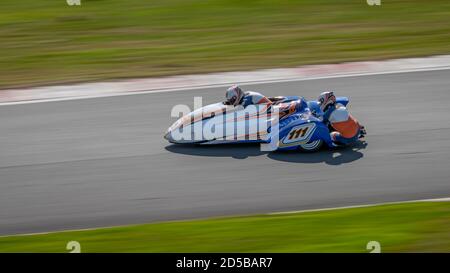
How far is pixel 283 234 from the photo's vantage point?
8.51 meters

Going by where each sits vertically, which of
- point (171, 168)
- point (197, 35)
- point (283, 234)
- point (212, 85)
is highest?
point (197, 35)

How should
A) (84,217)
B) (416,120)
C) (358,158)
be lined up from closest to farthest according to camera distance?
(84,217) → (358,158) → (416,120)

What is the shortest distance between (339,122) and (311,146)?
488 mm

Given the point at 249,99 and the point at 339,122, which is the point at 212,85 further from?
the point at 339,122

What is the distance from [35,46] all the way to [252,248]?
10724 mm

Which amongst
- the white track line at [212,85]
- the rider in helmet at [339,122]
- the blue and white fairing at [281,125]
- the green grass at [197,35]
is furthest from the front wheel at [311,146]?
the green grass at [197,35]

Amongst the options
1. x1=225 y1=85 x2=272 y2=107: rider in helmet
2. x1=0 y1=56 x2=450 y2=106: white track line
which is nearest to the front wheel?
x1=225 y1=85 x2=272 y2=107: rider in helmet

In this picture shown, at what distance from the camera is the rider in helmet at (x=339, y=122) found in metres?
10.9

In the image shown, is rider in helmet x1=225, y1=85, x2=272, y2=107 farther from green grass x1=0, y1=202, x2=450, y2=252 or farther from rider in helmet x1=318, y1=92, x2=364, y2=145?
green grass x1=0, y1=202, x2=450, y2=252

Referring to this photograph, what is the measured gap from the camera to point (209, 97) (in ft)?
45.4

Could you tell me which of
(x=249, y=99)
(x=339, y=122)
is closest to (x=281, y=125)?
(x=249, y=99)

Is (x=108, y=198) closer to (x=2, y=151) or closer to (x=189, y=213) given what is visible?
(x=189, y=213)

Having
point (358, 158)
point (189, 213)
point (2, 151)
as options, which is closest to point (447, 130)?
point (358, 158)

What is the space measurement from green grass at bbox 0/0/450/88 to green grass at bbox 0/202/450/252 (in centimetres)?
668
